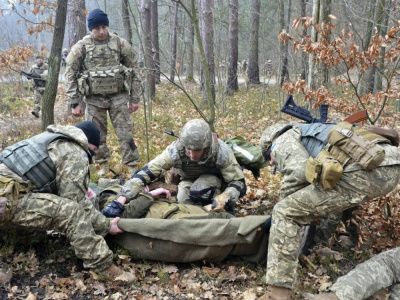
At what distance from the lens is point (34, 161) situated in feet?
9.95

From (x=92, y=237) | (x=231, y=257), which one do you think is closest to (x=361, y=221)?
(x=231, y=257)

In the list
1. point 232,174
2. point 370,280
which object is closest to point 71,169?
point 232,174

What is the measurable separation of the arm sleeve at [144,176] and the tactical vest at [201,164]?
0.32 feet

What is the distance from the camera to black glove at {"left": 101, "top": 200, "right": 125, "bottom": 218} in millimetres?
3680

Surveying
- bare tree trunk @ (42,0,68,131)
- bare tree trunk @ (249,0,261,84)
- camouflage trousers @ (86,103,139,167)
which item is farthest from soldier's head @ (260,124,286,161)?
bare tree trunk @ (249,0,261,84)

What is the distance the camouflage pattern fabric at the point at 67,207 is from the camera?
9.91 ft

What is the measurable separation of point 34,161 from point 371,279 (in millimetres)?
2952

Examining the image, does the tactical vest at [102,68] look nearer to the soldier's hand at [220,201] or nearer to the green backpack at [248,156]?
the green backpack at [248,156]

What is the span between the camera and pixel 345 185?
9.21 ft

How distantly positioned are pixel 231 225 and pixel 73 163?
1558 millimetres

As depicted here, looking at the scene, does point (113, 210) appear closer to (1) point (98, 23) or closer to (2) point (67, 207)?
(2) point (67, 207)

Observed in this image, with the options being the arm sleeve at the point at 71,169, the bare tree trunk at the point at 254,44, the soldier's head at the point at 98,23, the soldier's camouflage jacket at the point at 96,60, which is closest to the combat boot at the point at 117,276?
the arm sleeve at the point at 71,169

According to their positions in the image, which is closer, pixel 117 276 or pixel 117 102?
pixel 117 276

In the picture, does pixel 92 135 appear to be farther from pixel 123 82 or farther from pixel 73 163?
pixel 123 82
